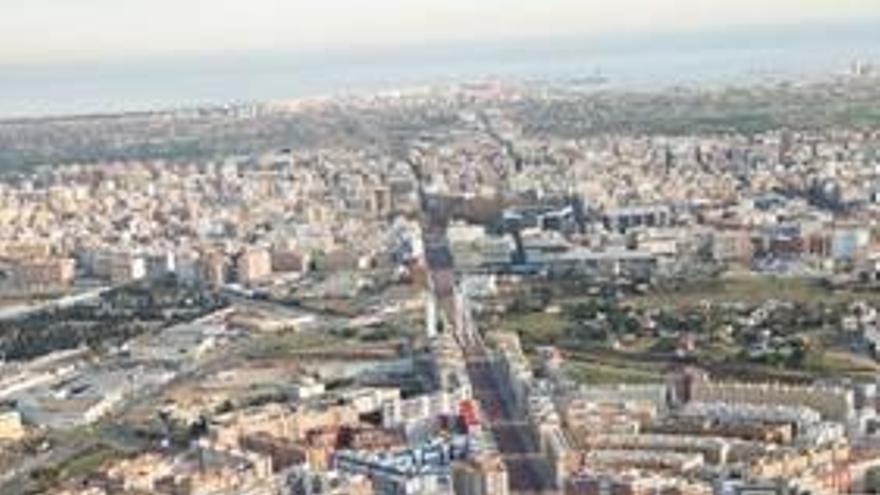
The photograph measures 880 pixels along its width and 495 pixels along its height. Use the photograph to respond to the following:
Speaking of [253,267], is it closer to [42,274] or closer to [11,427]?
[42,274]

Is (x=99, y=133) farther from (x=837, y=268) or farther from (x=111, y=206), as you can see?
(x=837, y=268)

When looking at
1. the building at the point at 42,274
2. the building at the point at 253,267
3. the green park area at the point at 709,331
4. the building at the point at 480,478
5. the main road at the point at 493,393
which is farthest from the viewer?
the building at the point at 42,274

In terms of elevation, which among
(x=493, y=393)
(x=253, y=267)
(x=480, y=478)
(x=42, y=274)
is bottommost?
(x=42, y=274)

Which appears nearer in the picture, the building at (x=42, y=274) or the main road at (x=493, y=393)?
the main road at (x=493, y=393)

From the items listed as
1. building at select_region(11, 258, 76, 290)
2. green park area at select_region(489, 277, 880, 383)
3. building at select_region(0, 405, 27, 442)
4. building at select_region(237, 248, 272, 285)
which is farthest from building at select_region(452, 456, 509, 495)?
building at select_region(11, 258, 76, 290)

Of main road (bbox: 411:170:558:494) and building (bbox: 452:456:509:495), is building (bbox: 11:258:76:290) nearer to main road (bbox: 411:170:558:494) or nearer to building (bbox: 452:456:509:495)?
main road (bbox: 411:170:558:494)

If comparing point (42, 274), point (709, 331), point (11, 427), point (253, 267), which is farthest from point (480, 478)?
point (42, 274)

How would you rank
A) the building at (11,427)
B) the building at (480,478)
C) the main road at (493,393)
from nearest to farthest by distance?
the building at (480,478) < the main road at (493,393) < the building at (11,427)

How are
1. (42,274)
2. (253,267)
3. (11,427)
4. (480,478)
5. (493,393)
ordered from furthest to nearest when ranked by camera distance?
(42,274), (253,267), (11,427), (493,393), (480,478)

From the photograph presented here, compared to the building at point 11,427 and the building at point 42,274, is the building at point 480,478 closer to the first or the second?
the building at point 11,427

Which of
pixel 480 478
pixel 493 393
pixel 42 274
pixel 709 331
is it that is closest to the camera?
pixel 480 478

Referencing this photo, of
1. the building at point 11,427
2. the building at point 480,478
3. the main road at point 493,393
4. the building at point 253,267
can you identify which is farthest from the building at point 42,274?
the building at point 480,478
